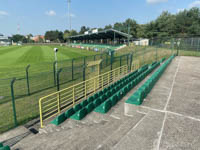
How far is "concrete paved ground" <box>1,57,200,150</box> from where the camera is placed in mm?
4031

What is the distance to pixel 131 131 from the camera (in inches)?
180

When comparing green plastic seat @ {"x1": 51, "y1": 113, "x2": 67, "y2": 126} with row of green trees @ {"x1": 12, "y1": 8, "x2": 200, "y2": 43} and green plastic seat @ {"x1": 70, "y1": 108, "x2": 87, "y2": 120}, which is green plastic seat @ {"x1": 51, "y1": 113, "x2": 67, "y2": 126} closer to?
green plastic seat @ {"x1": 70, "y1": 108, "x2": 87, "y2": 120}

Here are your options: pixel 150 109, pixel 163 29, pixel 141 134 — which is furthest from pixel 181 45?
pixel 163 29

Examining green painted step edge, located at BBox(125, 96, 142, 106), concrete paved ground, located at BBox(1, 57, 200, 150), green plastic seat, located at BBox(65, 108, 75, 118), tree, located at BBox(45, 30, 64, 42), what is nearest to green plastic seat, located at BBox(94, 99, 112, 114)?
concrete paved ground, located at BBox(1, 57, 200, 150)

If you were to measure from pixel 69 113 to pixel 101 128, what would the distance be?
1.60 m

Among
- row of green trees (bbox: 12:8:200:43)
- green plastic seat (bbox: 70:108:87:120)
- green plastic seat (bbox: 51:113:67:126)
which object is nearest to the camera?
green plastic seat (bbox: 51:113:67:126)

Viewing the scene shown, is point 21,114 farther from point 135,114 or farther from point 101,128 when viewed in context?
point 135,114

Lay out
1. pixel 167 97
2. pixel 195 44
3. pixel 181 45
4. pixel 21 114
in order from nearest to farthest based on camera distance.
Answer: pixel 21 114
pixel 167 97
pixel 195 44
pixel 181 45

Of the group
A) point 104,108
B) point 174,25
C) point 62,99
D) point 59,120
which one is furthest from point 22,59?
point 174,25

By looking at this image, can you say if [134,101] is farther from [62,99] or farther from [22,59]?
[22,59]

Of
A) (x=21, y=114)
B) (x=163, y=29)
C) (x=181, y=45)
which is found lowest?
(x=21, y=114)

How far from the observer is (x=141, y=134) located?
14.4 ft

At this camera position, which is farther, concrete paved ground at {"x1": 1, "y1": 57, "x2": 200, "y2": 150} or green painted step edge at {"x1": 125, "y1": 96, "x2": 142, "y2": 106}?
Answer: green painted step edge at {"x1": 125, "y1": 96, "x2": 142, "y2": 106}

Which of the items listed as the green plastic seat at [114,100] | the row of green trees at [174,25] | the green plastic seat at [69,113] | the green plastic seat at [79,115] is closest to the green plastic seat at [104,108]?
the green plastic seat at [114,100]
